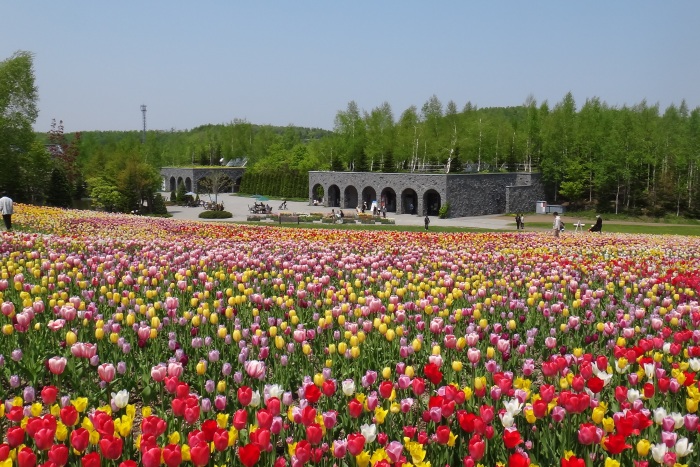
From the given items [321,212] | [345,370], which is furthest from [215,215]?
[345,370]

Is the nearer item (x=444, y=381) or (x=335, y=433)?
(x=335, y=433)

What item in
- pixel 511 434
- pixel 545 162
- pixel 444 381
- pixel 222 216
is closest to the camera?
pixel 511 434

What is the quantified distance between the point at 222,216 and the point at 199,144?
69.1m

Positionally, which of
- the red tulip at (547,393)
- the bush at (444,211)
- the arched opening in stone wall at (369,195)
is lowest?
the bush at (444,211)

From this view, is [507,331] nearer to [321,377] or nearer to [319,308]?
[319,308]

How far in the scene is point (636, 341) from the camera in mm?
6875

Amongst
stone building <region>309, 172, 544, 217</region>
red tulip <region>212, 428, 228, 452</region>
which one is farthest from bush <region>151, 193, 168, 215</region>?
red tulip <region>212, 428, 228, 452</region>

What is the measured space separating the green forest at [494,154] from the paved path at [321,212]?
16.0 feet

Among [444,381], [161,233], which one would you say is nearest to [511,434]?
[444,381]

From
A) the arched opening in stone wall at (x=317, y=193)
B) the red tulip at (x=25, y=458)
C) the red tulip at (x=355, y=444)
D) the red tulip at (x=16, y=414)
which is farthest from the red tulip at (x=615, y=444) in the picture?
the arched opening in stone wall at (x=317, y=193)

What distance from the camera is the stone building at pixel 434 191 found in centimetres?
5522

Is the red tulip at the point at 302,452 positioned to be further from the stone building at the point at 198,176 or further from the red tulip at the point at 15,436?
→ the stone building at the point at 198,176

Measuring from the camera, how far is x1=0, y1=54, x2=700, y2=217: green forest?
5694cm

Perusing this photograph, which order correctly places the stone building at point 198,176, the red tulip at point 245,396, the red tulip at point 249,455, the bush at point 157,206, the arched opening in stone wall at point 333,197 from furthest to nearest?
1. the stone building at point 198,176
2. the arched opening in stone wall at point 333,197
3. the bush at point 157,206
4. the red tulip at point 245,396
5. the red tulip at point 249,455
